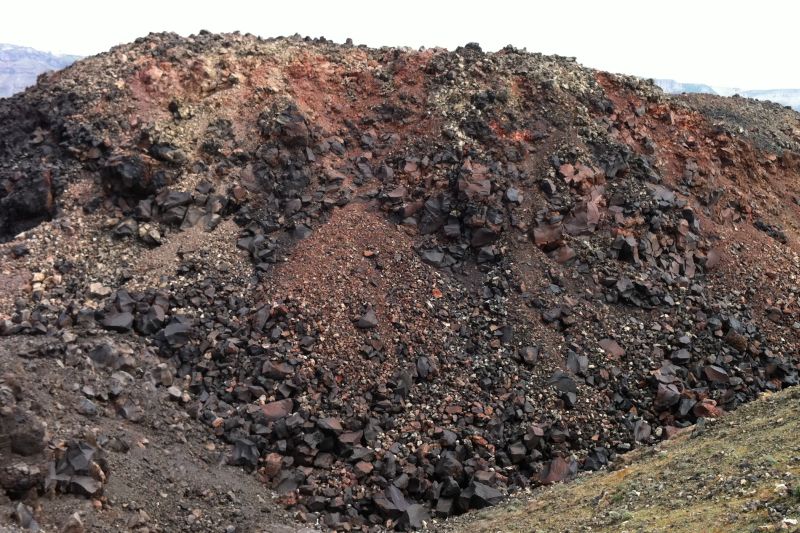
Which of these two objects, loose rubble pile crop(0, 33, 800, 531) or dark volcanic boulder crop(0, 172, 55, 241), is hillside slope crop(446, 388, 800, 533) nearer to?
loose rubble pile crop(0, 33, 800, 531)

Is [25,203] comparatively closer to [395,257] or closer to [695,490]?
[395,257]

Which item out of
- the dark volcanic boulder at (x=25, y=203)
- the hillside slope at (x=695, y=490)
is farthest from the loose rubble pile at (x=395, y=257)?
the hillside slope at (x=695, y=490)

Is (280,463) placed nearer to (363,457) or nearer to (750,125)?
(363,457)

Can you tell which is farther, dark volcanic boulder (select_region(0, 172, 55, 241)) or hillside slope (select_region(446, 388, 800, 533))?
dark volcanic boulder (select_region(0, 172, 55, 241))

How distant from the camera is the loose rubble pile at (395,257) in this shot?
38.0ft

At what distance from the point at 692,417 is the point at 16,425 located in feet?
38.9

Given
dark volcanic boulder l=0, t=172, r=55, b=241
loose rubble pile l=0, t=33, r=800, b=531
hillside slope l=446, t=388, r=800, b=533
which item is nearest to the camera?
hillside slope l=446, t=388, r=800, b=533

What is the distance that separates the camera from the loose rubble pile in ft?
38.0

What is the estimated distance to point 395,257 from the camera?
1423 centimetres

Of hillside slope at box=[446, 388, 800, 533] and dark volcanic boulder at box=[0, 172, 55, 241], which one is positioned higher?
dark volcanic boulder at box=[0, 172, 55, 241]

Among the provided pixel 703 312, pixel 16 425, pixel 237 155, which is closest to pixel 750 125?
pixel 703 312

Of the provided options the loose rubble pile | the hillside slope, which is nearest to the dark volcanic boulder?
the loose rubble pile

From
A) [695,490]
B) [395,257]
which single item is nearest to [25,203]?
[395,257]

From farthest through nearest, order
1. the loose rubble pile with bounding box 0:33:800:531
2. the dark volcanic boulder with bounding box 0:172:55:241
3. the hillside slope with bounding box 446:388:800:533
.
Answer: the dark volcanic boulder with bounding box 0:172:55:241 < the loose rubble pile with bounding box 0:33:800:531 < the hillside slope with bounding box 446:388:800:533
